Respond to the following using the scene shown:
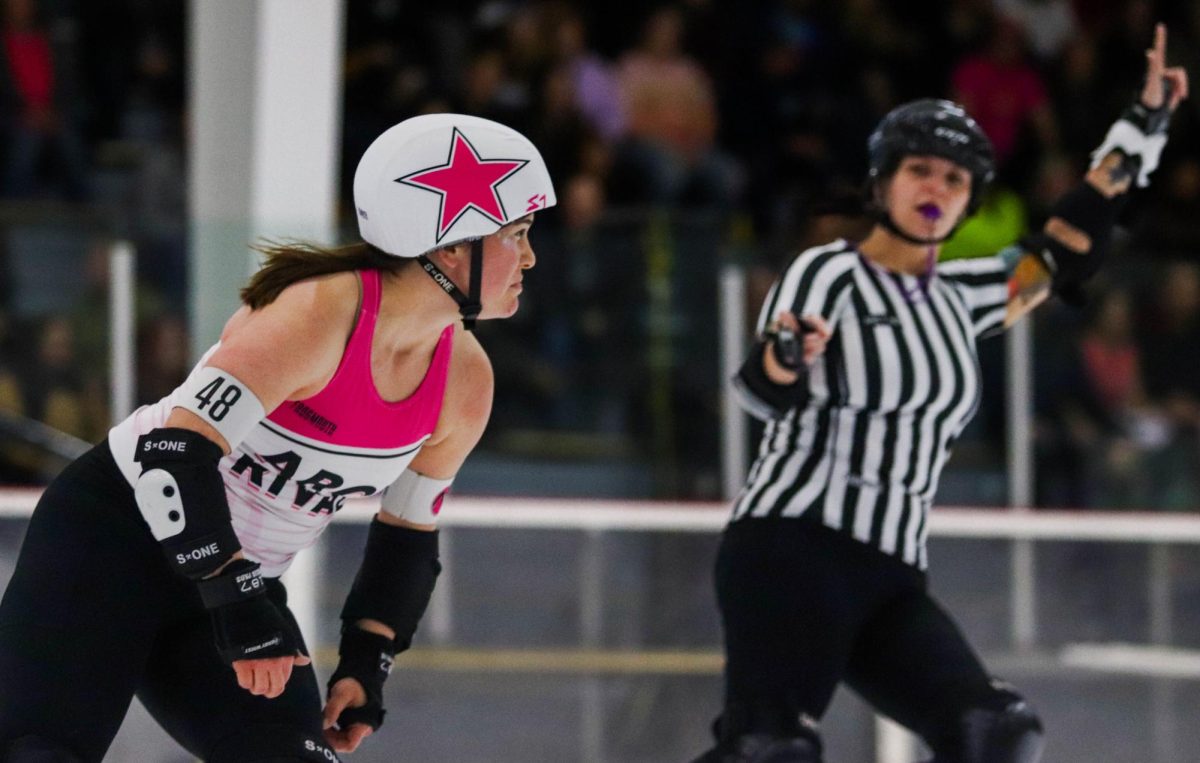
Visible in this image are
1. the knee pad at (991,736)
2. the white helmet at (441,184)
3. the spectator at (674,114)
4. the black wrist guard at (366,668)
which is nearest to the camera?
the white helmet at (441,184)

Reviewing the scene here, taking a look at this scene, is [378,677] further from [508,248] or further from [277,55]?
[277,55]

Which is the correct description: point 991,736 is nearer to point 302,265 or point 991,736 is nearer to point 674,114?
point 302,265

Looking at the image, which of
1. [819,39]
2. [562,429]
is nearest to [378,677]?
[562,429]

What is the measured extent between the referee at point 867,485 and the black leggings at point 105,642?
2.99 ft

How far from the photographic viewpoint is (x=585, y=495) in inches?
240

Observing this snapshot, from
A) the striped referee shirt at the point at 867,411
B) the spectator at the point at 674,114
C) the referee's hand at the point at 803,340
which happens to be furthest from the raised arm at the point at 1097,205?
the spectator at the point at 674,114

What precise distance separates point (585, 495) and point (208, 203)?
1.63 meters

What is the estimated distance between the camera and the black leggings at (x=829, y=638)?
3068 mm

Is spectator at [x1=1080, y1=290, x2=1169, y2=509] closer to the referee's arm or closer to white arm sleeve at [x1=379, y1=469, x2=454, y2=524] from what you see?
the referee's arm

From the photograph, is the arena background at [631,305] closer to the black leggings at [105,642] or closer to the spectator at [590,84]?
the spectator at [590,84]

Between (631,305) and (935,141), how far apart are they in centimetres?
298

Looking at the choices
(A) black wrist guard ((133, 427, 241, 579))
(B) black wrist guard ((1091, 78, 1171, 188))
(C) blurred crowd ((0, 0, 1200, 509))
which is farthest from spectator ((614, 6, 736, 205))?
(A) black wrist guard ((133, 427, 241, 579))

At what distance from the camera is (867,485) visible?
10.5ft

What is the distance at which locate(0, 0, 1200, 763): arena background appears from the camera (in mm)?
4664
